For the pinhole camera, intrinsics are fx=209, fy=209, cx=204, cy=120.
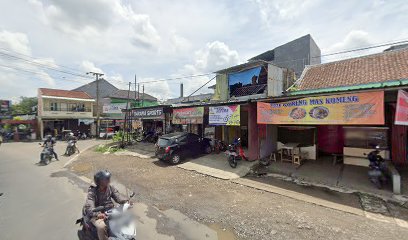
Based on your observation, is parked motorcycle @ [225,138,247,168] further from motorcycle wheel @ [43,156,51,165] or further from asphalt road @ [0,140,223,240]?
motorcycle wheel @ [43,156,51,165]

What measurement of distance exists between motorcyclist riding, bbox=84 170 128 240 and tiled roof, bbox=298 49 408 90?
12.5 metres

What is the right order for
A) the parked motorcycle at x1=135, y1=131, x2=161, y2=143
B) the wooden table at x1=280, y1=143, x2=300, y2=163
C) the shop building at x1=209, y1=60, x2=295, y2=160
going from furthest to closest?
the parked motorcycle at x1=135, y1=131, x2=161, y2=143, the shop building at x1=209, y1=60, x2=295, y2=160, the wooden table at x1=280, y1=143, x2=300, y2=163

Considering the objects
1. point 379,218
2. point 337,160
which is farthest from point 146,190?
point 337,160

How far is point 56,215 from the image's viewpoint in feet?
17.8

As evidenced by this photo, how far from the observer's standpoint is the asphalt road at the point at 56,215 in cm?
458

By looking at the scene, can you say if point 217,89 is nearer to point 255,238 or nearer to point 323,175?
point 323,175

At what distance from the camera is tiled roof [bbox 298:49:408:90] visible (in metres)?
11.2

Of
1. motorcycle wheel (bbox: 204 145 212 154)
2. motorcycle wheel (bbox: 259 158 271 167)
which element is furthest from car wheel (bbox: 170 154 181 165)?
motorcycle wheel (bbox: 259 158 271 167)

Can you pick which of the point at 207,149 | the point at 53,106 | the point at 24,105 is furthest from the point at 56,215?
the point at 24,105

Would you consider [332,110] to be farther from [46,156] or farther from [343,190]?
[46,156]

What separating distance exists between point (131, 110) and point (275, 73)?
13.7m

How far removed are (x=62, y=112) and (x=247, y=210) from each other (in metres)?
32.6

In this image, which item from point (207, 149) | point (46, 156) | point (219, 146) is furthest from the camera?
point (219, 146)

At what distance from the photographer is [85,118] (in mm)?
31734
